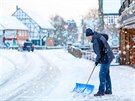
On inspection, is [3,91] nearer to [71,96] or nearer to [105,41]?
[71,96]

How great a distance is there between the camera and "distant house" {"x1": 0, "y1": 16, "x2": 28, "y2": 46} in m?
82.4

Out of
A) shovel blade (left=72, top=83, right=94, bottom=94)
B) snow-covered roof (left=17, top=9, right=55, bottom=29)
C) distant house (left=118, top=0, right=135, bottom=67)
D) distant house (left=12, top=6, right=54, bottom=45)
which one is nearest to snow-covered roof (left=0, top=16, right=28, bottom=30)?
distant house (left=12, top=6, right=54, bottom=45)

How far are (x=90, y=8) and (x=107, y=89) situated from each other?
74.7 meters

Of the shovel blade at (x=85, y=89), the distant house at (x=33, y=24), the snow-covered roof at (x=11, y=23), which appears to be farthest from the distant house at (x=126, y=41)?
the distant house at (x=33, y=24)

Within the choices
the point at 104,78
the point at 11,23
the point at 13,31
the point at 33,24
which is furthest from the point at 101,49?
the point at 33,24

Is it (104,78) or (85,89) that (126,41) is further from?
(104,78)

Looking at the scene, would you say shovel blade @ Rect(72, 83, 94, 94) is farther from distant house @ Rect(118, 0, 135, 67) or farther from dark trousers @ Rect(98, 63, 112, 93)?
distant house @ Rect(118, 0, 135, 67)

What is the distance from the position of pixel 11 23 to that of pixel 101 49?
7625 cm

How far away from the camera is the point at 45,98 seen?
10625mm

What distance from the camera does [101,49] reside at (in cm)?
1073

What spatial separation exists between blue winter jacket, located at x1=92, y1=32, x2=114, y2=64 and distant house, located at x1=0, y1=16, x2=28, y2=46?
71381mm

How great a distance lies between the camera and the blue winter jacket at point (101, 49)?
1060cm

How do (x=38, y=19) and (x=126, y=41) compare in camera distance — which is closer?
(x=126, y=41)

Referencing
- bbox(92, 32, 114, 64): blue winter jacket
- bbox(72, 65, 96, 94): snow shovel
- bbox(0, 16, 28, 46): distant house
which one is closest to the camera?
bbox(92, 32, 114, 64): blue winter jacket
